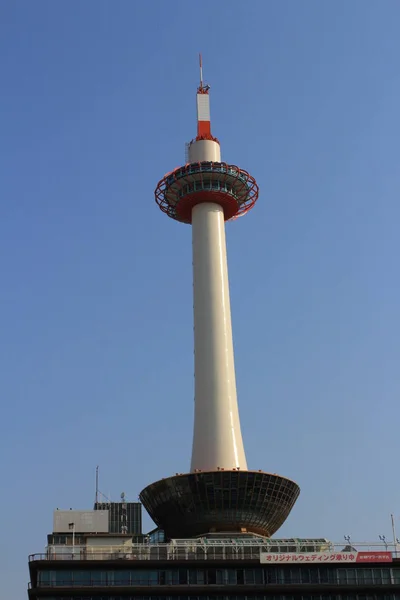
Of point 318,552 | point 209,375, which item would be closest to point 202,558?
point 318,552

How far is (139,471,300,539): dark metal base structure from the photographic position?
118312 mm

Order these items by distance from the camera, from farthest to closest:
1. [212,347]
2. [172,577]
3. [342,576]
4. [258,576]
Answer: [212,347] → [342,576] → [258,576] → [172,577]

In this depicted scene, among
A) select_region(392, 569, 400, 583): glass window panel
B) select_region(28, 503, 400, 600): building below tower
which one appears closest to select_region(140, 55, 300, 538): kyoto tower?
select_region(28, 503, 400, 600): building below tower

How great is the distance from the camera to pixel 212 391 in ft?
435

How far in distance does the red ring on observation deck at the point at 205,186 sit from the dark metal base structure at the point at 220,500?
46309mm

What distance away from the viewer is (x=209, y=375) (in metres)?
134

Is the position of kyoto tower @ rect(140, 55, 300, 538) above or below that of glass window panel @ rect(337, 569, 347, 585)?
above

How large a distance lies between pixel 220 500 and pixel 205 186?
4988cm

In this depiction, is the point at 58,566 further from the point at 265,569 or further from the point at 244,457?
the point at 244,457

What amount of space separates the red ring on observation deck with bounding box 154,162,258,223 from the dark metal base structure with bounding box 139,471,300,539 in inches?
1823

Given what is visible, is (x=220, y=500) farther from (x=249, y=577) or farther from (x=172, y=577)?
(x=172, y=577)

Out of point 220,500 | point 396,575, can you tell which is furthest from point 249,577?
point 396,575

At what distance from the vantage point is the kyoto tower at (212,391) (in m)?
119

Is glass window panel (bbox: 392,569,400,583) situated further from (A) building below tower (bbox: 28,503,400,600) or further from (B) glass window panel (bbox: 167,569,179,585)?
(B) glass window panel (bbox: 167,569,179,585)
